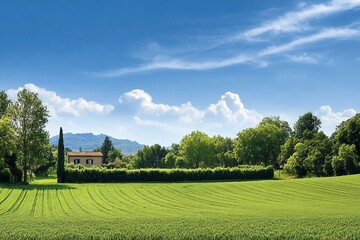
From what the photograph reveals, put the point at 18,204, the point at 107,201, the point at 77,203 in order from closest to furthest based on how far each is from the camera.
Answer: the point at 18,204 < the point at 77,203 < the point at 107,201

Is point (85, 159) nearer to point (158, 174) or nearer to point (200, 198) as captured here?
point (158, 174)

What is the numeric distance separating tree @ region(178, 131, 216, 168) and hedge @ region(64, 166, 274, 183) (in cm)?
4156

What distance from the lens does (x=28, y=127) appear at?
7562 centimetres

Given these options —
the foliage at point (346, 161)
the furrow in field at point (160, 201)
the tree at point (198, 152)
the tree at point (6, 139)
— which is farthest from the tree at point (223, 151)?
the furrow in field at point (160, 201)

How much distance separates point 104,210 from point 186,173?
153ft

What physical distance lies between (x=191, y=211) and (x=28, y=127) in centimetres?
4395

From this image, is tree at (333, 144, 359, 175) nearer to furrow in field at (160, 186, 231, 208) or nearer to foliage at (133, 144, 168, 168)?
furrow in field at (160, 186, 231, 208)

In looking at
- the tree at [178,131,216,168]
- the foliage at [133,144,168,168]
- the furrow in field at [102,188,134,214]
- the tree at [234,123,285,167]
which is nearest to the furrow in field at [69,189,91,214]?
the furrow in field at [102,188,134,214]

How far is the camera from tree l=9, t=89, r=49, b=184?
2965 inches

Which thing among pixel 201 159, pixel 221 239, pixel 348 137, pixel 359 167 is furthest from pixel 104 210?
pixel 201 159

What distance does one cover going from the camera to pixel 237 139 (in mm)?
139875

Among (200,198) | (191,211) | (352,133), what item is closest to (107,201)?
(200,198)

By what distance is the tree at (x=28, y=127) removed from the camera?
7531 centimetres

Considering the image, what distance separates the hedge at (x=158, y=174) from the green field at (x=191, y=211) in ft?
56.0
